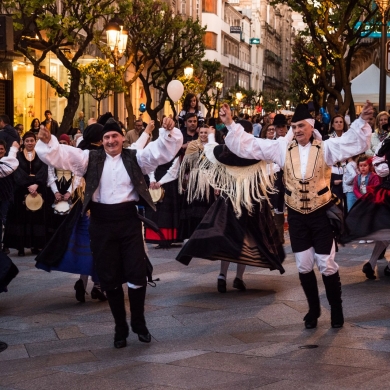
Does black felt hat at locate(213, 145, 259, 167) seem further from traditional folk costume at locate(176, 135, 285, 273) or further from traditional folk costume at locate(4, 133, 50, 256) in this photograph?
traditional folk costume at locate(4, 133, 50, 256)

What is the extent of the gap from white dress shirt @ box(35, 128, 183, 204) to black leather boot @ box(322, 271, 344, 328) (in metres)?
1.81

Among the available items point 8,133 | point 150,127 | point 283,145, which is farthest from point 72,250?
point 8,133

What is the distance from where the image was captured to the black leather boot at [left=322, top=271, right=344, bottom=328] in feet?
28.0

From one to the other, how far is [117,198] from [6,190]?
3256 millimetres

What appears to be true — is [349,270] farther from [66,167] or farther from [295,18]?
[295,18]

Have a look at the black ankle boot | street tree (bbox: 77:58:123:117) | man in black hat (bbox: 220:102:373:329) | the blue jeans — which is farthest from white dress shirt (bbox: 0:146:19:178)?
street tree (bbox: 77:58:123:117)

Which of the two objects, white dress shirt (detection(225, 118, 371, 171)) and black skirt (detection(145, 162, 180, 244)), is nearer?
white dress shirt (detection(225, 118, 371, 171))

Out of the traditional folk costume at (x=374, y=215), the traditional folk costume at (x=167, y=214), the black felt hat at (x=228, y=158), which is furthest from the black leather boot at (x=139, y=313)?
the traditional folk costume at (x=167, y=214)

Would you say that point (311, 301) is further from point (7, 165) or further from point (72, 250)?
point (7, 165)

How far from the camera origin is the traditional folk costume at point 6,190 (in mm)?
9695

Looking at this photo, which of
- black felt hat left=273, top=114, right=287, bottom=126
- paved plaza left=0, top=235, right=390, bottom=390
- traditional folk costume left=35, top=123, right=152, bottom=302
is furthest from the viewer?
black felt hat left=273, top=114, right=287, bottom=126

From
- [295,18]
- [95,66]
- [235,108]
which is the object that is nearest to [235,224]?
[95,66]

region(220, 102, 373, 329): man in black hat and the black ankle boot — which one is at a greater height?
region(220, 102, 373, 329): man in black hat

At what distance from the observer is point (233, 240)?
1067cm
